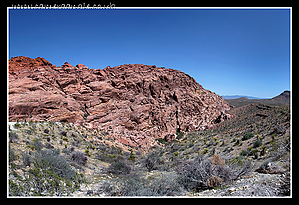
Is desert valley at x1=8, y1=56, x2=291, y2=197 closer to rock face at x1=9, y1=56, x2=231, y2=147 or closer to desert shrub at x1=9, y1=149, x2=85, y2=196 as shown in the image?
Result: desert shrub at x1=9, y1=149, x2=85, y2=196

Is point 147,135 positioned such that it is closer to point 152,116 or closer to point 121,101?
point 152,116

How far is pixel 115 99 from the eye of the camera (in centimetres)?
2633

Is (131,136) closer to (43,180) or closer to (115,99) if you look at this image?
(115,99)

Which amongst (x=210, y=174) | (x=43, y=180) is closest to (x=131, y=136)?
(x=43, y=180)

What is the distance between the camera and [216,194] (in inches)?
167

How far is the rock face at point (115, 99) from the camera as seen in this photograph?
19891 millimetres

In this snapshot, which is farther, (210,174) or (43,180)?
(210,174)

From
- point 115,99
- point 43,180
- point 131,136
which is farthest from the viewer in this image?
point 115,99

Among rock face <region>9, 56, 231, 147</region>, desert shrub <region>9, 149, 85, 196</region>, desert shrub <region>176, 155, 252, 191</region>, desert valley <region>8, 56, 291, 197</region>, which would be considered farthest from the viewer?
rock face <region>9, 56, 231, 147</region>

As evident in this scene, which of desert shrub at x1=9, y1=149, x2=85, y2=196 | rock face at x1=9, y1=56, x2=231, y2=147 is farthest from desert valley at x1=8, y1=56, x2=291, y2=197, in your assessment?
rock face at x1=9, y1=56, x2=231, y2=147

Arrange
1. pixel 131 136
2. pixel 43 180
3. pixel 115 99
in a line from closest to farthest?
pixel 43 180 < pixel 131 136 < pixel 115 99

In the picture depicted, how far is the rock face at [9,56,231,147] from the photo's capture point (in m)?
19.9

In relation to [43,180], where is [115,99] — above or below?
above

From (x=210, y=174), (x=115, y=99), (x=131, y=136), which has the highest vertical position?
(x=115, y=99)
